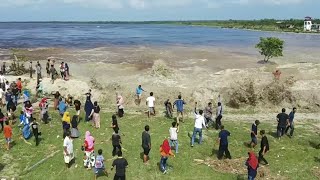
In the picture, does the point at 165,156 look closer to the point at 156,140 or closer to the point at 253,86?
the point at 156,140

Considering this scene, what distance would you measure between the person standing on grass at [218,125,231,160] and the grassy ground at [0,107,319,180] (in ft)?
2.36

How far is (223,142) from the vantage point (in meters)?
17.1

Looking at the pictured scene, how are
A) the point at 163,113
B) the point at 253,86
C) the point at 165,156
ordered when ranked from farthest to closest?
the point at 253,86 → the point at 163,113 → the point at 165,156

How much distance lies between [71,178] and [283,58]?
46273mm

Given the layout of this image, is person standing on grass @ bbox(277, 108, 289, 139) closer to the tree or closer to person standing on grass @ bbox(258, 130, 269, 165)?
person standing on grass @ bbox(258, 130, 269, 165)

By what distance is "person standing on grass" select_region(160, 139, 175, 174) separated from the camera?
1561 centimetres

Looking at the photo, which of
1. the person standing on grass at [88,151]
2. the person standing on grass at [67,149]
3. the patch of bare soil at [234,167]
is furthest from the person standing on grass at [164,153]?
the person standing on grass at [67,149]

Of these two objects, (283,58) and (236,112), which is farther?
(283,58)

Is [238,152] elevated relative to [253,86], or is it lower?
lower

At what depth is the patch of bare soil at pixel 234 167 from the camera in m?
16.2

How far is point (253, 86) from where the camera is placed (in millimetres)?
28172

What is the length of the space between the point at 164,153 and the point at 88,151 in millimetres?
3090

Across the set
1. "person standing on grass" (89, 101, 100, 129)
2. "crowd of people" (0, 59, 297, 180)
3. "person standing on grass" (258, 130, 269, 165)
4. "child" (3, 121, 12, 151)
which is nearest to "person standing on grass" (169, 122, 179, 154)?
"crowd of people" (0, 59, 297, 180)

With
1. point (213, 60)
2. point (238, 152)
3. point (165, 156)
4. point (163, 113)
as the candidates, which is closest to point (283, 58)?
point (213, 60)
